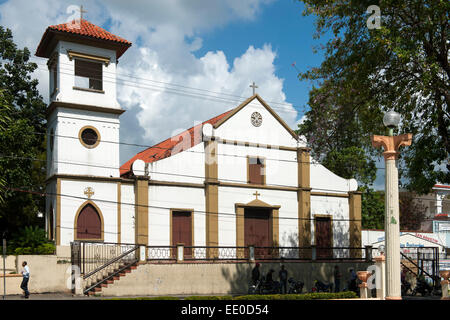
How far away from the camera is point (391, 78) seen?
20.0 meters

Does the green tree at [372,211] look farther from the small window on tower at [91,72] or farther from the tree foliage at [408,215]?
the small window on tower at [91,72]

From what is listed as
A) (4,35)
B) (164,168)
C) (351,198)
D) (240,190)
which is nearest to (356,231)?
(351,198)

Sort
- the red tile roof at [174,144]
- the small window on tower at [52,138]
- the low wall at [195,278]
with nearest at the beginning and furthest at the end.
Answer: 1. the low wall at [195,278]
2. the small window on tower at [52,138]
3. the red tile roof at [174,144]

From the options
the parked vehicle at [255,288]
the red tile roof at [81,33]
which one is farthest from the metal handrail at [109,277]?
the red tile roof at [81,33]

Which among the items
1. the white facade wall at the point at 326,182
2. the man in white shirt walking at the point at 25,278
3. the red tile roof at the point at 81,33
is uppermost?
the red tile roof at the point at 81,33

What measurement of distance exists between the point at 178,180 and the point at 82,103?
21.1ft

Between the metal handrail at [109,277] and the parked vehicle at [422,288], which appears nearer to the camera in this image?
the metal handrail at [109,277]

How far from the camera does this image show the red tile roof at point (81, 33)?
27312 millimetres

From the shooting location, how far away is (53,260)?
2459cm

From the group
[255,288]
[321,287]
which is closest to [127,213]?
[255,288]

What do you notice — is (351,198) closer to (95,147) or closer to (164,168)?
(164,168)

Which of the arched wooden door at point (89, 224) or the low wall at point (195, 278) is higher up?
the arched wooden door at point (89, 224)

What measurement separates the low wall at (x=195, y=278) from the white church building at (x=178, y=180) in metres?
2.26

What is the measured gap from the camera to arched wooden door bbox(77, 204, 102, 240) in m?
26.4
